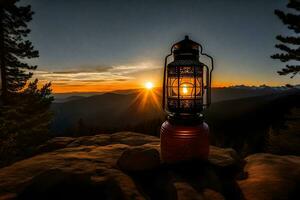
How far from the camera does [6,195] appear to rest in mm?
→ 3420

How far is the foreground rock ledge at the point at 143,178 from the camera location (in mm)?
3502

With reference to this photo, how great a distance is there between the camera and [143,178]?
4.37 m

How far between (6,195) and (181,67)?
397 centimetres

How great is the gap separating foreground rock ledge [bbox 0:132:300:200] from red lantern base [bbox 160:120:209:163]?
18 cm

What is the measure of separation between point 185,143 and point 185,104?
0.89 metres

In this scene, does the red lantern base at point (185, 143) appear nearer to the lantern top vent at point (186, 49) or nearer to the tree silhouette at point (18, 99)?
the lantern top vent at point (186, 49)

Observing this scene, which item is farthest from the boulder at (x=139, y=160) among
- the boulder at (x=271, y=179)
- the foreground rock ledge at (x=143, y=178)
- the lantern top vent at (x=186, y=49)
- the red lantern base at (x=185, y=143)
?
the lantern top vent at (x=186, y=49)

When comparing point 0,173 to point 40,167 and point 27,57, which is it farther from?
point 27,57

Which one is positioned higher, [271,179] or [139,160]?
[139,160]

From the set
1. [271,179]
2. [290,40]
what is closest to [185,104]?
[271,179]

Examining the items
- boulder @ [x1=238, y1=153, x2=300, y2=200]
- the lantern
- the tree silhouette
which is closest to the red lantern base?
the lantern

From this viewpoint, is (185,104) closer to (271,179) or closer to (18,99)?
(271,179)

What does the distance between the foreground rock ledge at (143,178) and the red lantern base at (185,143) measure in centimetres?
18

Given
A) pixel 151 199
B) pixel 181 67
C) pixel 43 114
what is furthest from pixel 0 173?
pixel 43 114
